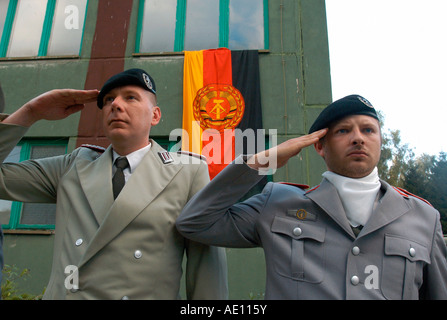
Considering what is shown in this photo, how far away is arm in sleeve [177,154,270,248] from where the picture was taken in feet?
6.36

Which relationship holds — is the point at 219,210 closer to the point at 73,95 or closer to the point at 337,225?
the point at 337,225

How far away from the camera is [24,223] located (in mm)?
6742

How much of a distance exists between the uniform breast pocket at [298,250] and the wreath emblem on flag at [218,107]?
475cm

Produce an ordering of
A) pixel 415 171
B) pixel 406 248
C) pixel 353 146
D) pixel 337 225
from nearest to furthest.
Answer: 1. pixel 406 248
2. pixel 337 225
3. pixel 353 146
4. pixel 415 171

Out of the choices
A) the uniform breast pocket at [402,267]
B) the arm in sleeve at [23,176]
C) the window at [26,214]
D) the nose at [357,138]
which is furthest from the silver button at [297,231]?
the window at [26,214]

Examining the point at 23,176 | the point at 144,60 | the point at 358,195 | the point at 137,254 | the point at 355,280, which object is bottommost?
the point at 355,280

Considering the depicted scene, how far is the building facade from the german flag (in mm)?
243

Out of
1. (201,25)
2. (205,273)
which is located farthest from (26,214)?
(205,273)

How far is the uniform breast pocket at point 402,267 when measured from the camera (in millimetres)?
1791

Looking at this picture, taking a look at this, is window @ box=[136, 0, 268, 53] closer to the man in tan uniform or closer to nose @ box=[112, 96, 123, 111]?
the man in tan uniform

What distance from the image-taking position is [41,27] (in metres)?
7.98

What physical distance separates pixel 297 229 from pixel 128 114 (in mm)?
1286

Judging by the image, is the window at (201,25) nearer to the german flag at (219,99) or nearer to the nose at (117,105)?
the german flag at (219,99)
